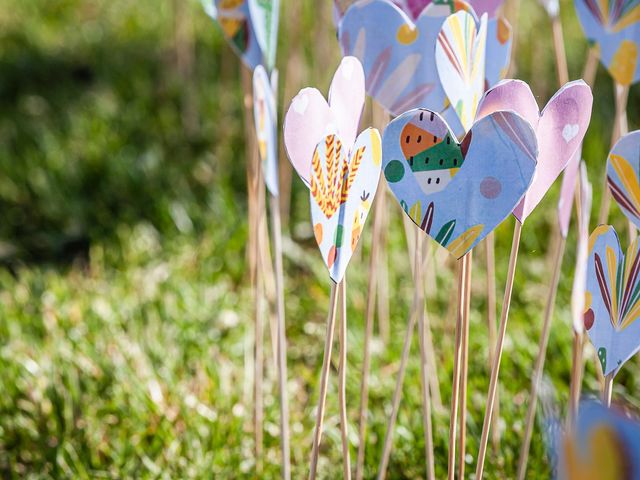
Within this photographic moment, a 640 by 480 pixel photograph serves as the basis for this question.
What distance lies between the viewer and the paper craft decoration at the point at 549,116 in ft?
2.33

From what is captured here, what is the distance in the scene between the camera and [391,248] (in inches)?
66.0

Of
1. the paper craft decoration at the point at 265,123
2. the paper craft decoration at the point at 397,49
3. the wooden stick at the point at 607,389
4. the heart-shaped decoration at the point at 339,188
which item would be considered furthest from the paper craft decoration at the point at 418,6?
the wooden stick at the point at 607,389

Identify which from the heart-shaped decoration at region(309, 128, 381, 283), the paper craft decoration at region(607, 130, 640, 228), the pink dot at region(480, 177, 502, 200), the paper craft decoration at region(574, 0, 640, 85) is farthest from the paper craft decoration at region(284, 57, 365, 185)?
the paper craft decoration at region(574, 0, 640, 85)

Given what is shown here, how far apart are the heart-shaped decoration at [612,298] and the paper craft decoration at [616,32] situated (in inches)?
11.8

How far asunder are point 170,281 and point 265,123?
0.78 m

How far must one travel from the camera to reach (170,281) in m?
1.57

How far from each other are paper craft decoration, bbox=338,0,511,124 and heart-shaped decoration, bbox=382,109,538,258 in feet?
0.48

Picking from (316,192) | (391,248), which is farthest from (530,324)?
(316,192)

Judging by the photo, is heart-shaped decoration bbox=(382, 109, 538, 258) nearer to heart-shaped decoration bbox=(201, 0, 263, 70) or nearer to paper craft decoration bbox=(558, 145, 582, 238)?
paper craft decoration bbox=(558, 145, 582, 238)

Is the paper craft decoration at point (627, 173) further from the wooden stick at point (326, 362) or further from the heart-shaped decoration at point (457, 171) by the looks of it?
the wooden stick at point (326, 362)

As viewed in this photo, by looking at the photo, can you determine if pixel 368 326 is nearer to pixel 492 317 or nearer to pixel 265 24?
pixel 492 317

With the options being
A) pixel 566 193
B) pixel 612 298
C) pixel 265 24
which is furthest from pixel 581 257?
pixel 265 24

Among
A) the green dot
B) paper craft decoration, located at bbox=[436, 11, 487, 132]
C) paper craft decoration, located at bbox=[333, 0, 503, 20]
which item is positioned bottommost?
the green dot

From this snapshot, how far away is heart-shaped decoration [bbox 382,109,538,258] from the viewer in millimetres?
687
